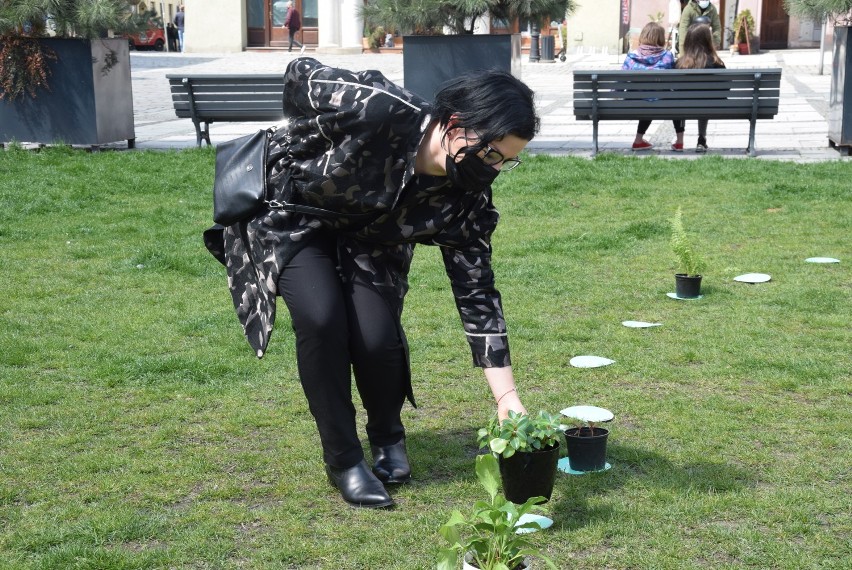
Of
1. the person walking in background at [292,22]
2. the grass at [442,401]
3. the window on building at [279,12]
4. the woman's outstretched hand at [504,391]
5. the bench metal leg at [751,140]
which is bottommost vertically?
the grass at [442,401]

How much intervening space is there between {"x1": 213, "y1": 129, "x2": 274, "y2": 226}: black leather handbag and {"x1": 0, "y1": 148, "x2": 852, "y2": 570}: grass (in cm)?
95

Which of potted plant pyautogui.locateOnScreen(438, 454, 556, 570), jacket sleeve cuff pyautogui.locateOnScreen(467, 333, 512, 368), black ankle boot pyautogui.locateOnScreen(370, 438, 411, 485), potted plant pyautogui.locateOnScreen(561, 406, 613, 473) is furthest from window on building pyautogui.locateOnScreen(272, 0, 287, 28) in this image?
potted plant pyautogui.locateOnScreen(438, 454, 556, 570)

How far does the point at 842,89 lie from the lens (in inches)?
435

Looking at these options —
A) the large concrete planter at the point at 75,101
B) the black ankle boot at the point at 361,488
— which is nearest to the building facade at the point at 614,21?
the large concrete planter at the point at 75,101

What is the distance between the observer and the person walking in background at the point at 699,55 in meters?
11.7

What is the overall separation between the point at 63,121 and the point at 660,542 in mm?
10234

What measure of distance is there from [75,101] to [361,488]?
9478mm

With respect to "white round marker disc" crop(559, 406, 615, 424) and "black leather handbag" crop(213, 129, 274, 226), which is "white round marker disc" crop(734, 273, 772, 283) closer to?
"white round marker disc" crop(559, 406, 615, 424)

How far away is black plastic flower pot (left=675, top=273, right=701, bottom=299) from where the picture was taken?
19.9 feet

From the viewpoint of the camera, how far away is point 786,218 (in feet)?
26.8

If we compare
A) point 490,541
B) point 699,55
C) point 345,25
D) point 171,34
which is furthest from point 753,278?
point 171,34

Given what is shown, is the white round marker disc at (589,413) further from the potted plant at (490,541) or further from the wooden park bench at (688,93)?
the wooden park bench at (688,93)

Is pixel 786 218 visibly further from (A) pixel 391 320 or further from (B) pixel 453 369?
(A) pixel 391 320

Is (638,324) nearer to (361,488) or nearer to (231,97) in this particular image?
(361,488)
